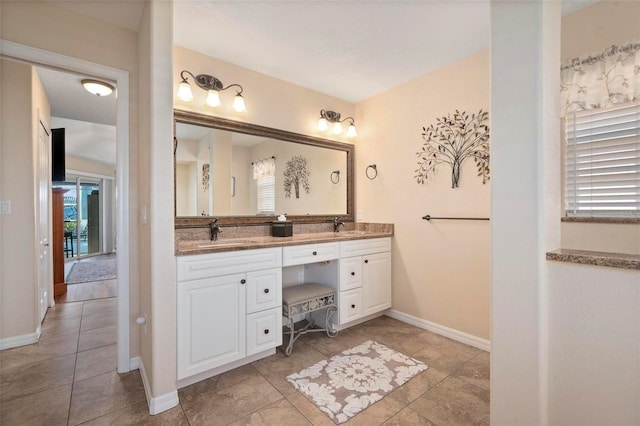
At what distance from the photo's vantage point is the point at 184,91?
2.26 metres

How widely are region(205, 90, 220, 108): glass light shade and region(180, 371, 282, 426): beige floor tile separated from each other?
2180 mm

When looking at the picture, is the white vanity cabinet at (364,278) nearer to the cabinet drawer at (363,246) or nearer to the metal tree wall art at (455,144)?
the cabinet drawer at (363,246)

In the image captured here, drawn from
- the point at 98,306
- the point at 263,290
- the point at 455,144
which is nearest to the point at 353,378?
the point at 263,290

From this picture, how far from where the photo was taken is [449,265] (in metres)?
2.67

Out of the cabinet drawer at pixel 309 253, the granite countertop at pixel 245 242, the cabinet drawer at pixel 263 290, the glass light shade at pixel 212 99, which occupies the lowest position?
the cabinet drawer at pixel 263 290

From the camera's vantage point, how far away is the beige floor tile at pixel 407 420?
62.3 inches

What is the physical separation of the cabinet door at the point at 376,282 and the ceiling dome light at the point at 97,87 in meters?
3.14

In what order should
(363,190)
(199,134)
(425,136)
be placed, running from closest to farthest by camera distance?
(199,134) < (425,136) < (363,190)

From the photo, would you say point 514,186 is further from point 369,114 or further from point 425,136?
point 369,114

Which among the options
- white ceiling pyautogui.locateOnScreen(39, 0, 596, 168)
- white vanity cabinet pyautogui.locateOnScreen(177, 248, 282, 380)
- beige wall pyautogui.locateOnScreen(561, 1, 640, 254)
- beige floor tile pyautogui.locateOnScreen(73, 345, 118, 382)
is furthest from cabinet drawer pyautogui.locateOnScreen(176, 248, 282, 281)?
beige wall pyautogui.locateOnScreen(561, 1, 640, 254)

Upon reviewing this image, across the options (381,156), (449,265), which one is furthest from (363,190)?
(449,265)

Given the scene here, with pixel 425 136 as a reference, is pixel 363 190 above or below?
below

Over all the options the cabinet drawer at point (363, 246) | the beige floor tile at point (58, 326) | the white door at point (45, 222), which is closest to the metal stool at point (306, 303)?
the cabinet drawer at point (363, 246)

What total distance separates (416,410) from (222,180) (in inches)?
90.7
